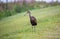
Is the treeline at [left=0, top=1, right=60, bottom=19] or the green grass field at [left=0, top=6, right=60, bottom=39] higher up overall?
the treeline at [left=0, top=1, right=60, bottom=19]

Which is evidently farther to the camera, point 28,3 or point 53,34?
point 28,3

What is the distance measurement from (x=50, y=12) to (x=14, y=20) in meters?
0.69

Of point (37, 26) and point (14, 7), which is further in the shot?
point (14, 7)

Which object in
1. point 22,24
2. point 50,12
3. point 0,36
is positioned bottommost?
point 0,36

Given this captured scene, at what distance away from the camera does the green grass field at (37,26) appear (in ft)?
9.95

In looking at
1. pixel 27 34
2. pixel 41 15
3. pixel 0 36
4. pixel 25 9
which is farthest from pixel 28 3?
pixel 0 36

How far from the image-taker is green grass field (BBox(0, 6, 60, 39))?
3031 mm

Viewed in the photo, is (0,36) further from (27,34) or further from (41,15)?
(41,15)

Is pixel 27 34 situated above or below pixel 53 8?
below

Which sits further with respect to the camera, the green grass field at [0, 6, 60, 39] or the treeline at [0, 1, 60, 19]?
the treeline at [0, 1, 60, 19]

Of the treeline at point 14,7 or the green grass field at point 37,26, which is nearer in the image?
the green grass field at point 37,26

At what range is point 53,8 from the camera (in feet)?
10.4

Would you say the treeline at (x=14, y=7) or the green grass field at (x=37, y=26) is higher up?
the treeline at (x=14, y=7)

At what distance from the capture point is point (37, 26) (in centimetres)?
310
